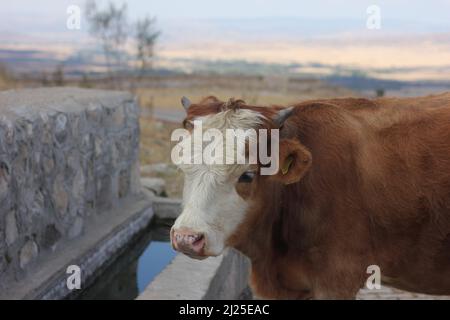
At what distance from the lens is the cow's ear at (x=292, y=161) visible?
276 cm

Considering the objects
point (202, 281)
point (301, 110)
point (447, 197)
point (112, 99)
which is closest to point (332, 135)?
point (301, 110)

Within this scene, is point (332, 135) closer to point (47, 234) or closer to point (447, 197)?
point (447, 197)

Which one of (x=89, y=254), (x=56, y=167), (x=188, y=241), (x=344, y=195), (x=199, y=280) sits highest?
(x=344, y=195)

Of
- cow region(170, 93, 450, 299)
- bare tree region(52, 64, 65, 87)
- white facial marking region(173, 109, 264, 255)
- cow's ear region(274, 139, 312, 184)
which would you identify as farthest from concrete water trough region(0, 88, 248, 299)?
bare tree region(52, 64, 65, 87)

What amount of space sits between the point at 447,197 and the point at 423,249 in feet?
0.98

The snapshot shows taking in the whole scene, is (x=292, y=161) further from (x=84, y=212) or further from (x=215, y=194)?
(x=84, y=212)

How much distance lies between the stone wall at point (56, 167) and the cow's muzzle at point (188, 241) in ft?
7.81

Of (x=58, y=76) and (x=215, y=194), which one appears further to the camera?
(x=58, y=76)

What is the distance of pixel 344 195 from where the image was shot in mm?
2953

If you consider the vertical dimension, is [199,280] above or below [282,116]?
below

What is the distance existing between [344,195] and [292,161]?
0.36 m

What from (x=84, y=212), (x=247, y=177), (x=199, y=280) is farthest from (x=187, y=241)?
(x=84, y=212)
